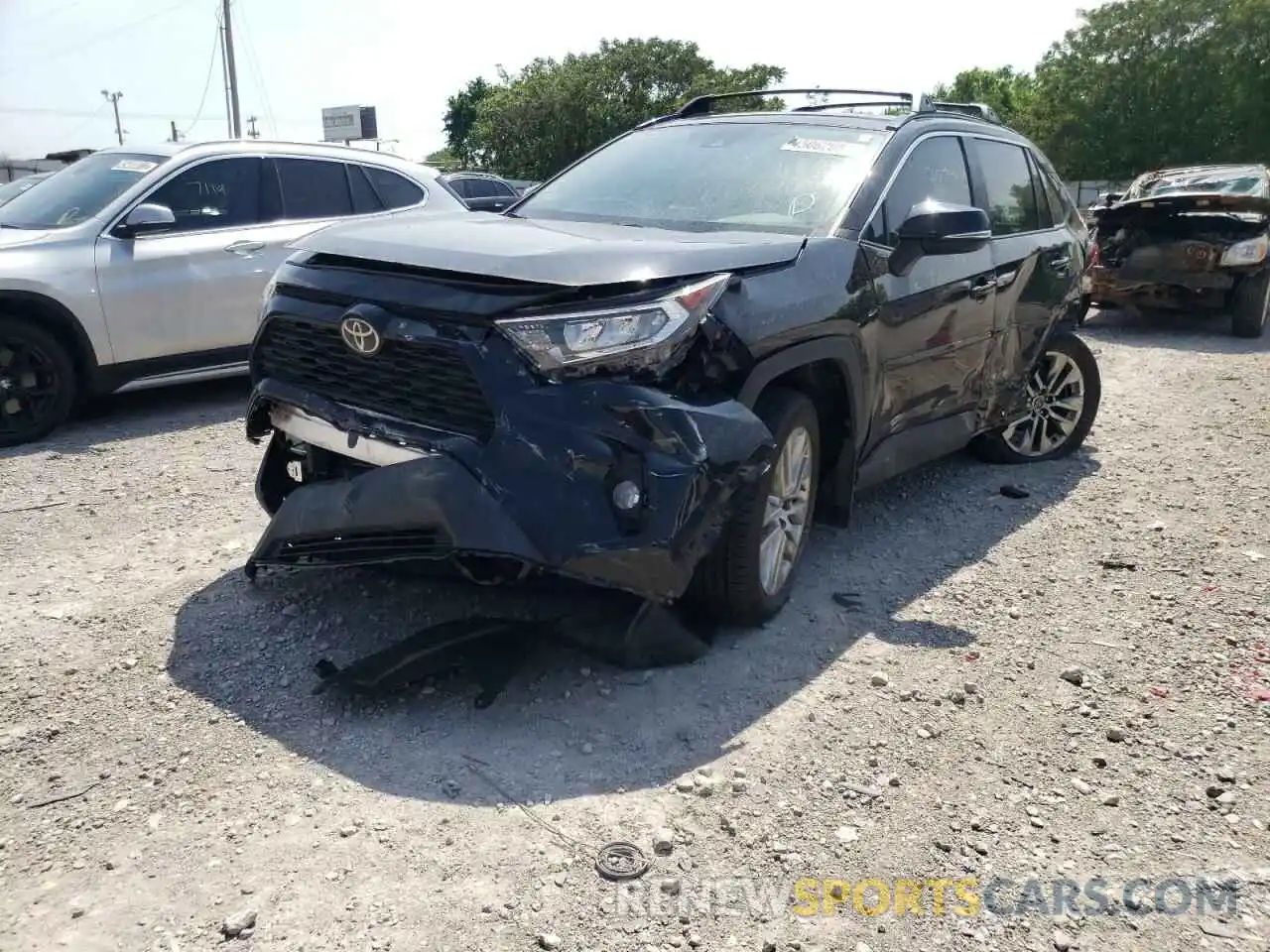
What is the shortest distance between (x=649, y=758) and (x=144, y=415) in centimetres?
516

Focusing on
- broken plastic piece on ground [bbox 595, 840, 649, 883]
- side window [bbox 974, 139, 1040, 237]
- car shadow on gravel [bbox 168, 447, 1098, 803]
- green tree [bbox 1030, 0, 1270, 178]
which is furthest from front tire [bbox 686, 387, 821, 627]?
green tree [bbox 1030, 0, 1270, 178]

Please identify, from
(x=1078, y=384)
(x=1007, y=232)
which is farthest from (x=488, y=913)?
(x=1078, y=384)

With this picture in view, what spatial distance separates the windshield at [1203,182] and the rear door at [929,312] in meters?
7.75

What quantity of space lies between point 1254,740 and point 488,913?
7.39 ft

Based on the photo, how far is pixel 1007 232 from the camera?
5180mm

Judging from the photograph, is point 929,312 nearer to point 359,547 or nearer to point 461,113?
point 359,547

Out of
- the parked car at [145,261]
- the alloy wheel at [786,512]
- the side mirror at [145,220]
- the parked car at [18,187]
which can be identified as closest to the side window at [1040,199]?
the alloy wheel at [786,512]

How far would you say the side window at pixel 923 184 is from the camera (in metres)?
4.03

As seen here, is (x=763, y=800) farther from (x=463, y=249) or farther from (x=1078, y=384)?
(x=1078, y=384)

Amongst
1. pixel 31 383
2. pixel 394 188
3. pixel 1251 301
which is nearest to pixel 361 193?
pixel 394 188

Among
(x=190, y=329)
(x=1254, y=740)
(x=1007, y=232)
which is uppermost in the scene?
(x=1007, y=232)

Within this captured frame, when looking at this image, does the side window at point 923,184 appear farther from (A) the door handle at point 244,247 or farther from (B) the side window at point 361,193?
(A) the door handle at point 244,247

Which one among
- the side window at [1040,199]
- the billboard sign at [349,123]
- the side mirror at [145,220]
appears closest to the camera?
the side window at [1040,199]

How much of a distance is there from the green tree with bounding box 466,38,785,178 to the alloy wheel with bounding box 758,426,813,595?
45.6 metres
